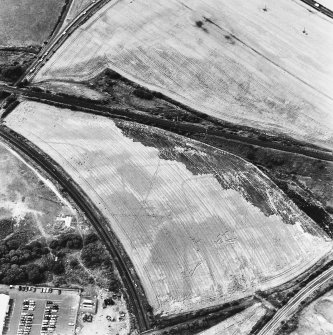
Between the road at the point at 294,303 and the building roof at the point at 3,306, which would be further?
the building roof at the point at 3,306

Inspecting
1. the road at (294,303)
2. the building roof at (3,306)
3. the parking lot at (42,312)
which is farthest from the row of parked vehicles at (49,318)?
the road at (294,303)

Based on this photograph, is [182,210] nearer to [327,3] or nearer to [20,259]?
[20,259]

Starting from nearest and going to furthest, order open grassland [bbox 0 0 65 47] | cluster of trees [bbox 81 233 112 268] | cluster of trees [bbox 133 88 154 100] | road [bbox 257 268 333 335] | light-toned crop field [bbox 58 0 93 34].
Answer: road [bbox 257 268 333 335] → cluster of trees [bbox 81 233 112 268] → cluster of trees [bbox 133 88 154 100] → open grassland [bbox 0 0 65 47] → light-toned crop field [bbox 58 0 93 34]

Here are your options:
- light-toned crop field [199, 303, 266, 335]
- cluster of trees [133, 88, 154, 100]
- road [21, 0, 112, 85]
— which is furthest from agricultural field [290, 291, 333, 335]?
road [21, 0, 112, 85]

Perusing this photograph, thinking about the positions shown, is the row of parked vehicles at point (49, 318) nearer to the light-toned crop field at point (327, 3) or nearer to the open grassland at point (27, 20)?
the open grassland at point (27, 20)

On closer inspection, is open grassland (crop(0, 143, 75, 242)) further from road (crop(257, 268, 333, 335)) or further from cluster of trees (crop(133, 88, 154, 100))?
road (crop(257, 268, 333, 335))

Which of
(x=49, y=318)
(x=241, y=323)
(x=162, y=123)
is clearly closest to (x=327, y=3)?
(x=162, y=123)
